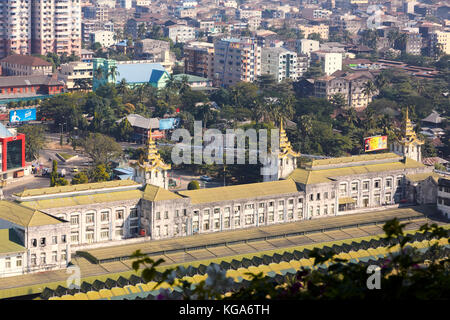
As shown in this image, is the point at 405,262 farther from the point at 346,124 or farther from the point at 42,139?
the point at 346,124

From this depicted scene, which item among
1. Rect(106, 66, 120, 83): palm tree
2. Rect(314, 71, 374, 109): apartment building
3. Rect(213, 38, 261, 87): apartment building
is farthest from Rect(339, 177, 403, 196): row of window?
Rect(213, 38, 261, 87): apartment building

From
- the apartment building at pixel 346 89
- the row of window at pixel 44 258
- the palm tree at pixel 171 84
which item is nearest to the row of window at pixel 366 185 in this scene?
the row of window at pixel 44 258

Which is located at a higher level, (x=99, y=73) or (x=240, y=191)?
(x=99, y=73)

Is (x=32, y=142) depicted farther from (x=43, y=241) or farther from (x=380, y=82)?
(x=380, y=82)

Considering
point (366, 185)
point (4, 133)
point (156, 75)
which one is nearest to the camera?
point (366, 185)

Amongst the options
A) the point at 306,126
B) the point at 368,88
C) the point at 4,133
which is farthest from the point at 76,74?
the point at 4,133
